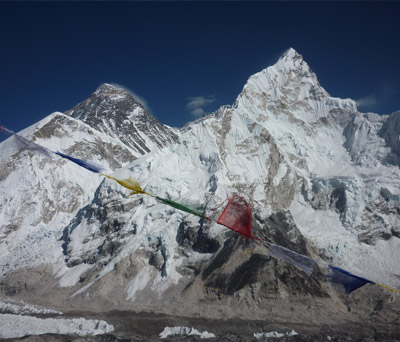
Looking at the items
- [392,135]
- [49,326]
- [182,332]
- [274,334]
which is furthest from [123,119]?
[274,334]

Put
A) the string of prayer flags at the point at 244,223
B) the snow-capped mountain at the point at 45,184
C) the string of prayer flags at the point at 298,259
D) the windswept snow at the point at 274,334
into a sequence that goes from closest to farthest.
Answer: the string of prayer flags at the point at 244,223
the string of prayer flags at the point at 298,259
the windswept snow at the point at 274,334
the snow-capped mountain at the point at 45,184

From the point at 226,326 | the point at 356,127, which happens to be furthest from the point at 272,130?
the point at 226,326

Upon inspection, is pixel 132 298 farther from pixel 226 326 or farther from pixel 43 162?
pixel 43 162

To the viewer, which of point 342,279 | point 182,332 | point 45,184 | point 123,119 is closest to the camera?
point 342,279

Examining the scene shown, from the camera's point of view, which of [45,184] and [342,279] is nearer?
[342,279]

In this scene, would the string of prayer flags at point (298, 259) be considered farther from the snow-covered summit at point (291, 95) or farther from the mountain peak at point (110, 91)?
the mountain peak at point (110, 91)

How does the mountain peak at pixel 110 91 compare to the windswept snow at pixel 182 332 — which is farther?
the mountain peak at pixel 110 91

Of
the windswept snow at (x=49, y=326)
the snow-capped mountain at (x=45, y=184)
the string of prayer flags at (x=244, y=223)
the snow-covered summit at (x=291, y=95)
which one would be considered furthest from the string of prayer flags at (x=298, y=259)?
the snow-covered summit at (x=291, y=95)

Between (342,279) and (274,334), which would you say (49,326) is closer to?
(274,334)
